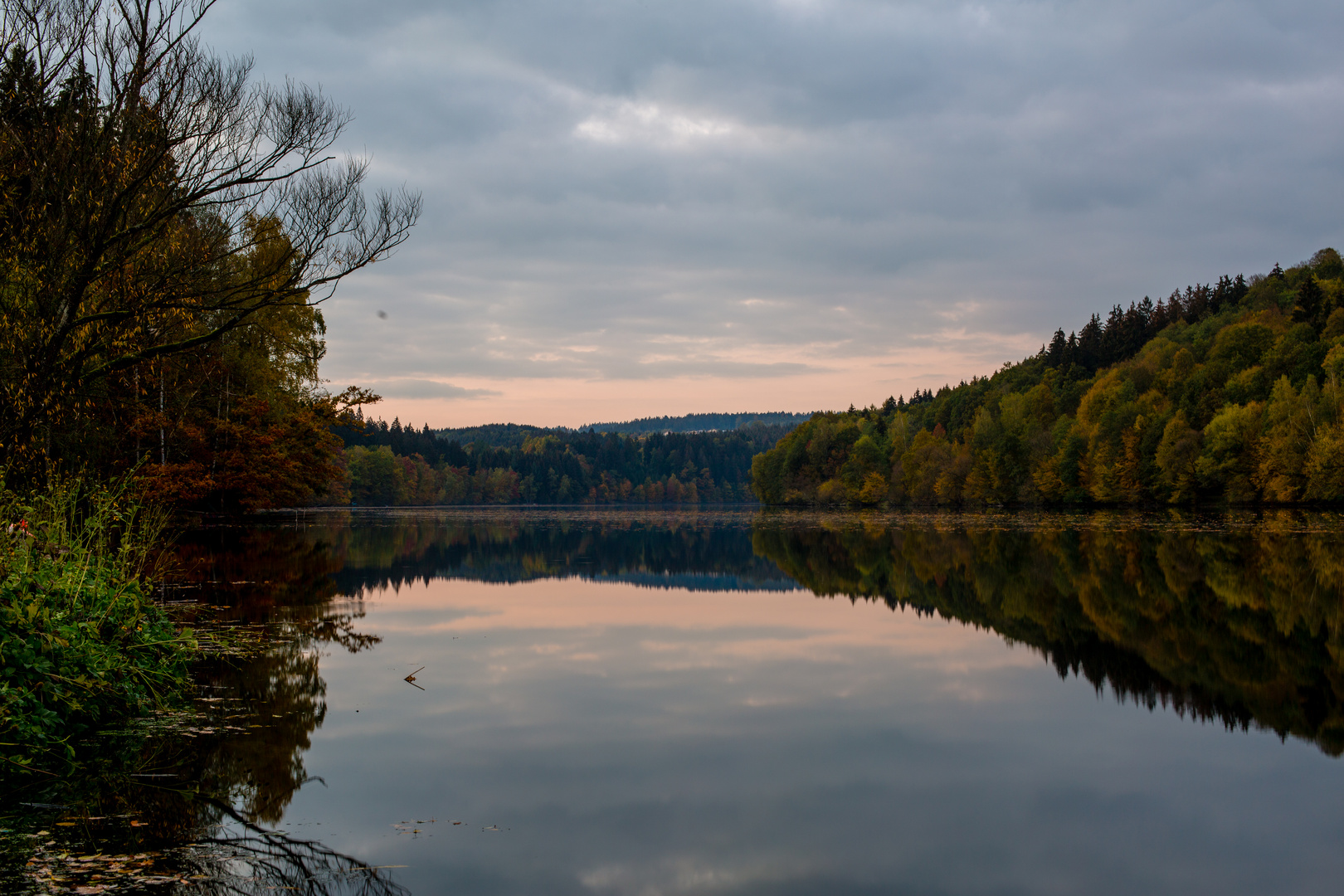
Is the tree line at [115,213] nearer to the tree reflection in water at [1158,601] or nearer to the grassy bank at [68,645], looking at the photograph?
the grassy bank at [68,645]

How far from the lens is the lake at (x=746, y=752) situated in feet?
→ 20.2

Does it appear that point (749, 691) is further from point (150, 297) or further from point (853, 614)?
point (150, 297)

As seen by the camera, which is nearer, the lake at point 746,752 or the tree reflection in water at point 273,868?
the tree reflection in water at point 273,868

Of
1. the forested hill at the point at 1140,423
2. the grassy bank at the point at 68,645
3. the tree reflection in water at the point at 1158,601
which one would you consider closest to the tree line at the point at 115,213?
the grassy bank at the point at 68,645

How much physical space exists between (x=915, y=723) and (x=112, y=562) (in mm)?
9256

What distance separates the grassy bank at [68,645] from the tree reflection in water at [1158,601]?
10.8m

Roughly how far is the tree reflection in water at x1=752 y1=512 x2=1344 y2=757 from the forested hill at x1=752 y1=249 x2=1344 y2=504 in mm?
34438

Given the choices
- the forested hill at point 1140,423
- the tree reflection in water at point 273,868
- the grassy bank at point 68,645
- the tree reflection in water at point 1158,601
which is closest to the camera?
the tree reflection in water at point 273,868

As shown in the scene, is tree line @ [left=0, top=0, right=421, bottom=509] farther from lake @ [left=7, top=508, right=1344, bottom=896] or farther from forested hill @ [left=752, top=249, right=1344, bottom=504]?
forested hill @ [left=752, top=249, right=1344, bottom=504]

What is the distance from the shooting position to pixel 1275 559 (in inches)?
1027

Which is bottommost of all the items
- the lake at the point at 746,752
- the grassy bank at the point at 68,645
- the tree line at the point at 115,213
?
the lake at the point at 746,752

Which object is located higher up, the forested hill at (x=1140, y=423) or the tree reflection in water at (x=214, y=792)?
the forested hill at (x=1140, y=423)

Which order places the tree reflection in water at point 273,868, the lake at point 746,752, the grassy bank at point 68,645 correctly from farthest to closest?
1. the grassy bank at point 68,645
2. the lake at point 746,752
3. the tree reflection in water at point 273,868

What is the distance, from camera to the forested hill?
69.6 m
